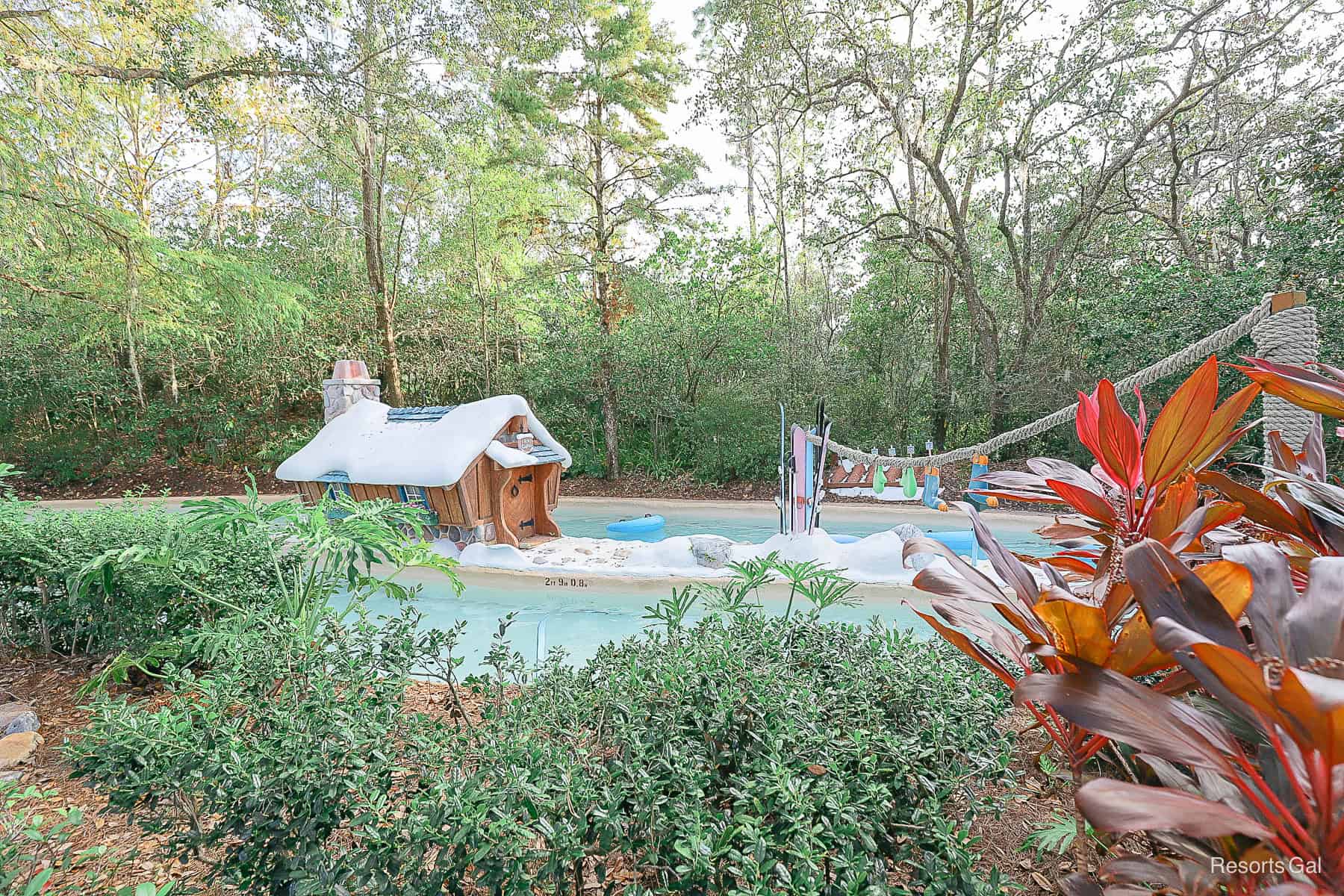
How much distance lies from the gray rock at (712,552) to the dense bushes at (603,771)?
316 cm

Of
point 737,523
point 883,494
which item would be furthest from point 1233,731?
point 737,523

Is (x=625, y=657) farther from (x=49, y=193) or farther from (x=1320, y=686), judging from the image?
(x=49, y=193)

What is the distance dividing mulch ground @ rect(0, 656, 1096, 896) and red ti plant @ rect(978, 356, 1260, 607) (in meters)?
0.45

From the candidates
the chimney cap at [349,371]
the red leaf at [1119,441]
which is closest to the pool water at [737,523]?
the chimney cap at [349,371]

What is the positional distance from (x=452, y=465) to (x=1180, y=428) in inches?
189

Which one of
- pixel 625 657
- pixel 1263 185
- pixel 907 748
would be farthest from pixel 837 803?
pixel 1263 185

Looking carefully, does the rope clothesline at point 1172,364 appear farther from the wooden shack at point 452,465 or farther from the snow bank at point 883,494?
the wooden shack at point 452,465

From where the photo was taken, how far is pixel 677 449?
9766mm

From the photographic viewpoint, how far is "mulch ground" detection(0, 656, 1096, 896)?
3.34 feet

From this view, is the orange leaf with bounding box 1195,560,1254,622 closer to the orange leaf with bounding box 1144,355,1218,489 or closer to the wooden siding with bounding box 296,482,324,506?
the orange leaf with bounding box 1144,355,1218,489

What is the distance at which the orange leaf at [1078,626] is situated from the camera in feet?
2.32

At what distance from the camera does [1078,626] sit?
73 centimetres

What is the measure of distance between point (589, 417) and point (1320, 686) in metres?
9.64

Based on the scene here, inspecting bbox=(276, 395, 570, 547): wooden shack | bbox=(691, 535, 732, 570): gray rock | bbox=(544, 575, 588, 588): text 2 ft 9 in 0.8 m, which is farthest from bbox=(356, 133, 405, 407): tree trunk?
Answer: bbox=(691, 535, 732, 570): gray rock
